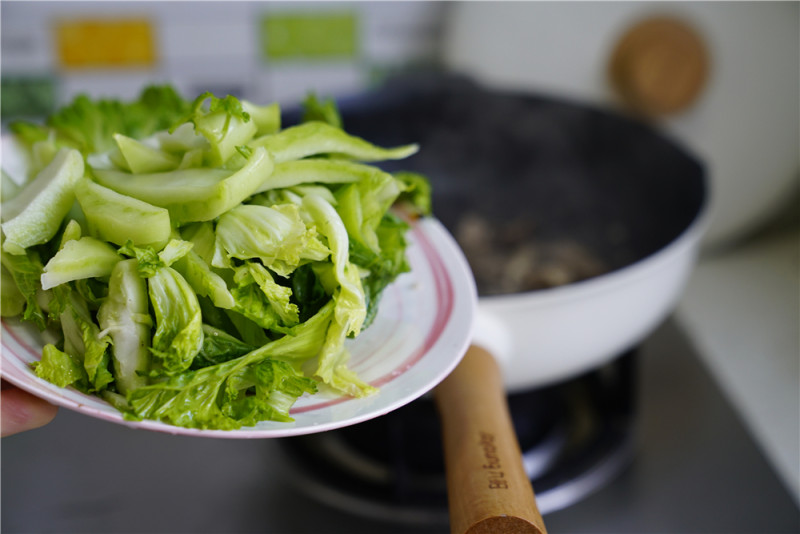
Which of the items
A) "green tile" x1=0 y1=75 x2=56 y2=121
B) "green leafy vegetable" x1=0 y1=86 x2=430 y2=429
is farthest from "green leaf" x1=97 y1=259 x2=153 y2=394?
"green tile" x1=0 y1=75 x2=56 y2=121

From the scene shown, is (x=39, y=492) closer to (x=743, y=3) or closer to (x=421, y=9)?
(x=421, y=9)

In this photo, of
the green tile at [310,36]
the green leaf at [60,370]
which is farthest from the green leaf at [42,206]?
the green tile at [310,36]

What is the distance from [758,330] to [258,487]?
37.4 inches

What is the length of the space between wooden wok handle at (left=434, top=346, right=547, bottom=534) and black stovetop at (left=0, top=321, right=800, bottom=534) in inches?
12.7

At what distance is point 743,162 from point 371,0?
897mm

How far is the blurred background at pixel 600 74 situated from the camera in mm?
1224

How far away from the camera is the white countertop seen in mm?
1062

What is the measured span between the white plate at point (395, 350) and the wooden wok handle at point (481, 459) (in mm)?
93

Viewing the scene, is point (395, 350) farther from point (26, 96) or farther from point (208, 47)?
point (26, 96)

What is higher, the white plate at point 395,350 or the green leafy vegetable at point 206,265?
the green leafy vegetable at point 206,265

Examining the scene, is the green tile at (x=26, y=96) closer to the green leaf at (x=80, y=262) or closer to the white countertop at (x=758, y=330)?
the green leaf at (x=80, y=262)

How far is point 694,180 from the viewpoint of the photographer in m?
1.13

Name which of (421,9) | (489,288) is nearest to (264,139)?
(489,288)

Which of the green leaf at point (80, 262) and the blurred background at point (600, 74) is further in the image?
the blurred background at point (600, 74)
